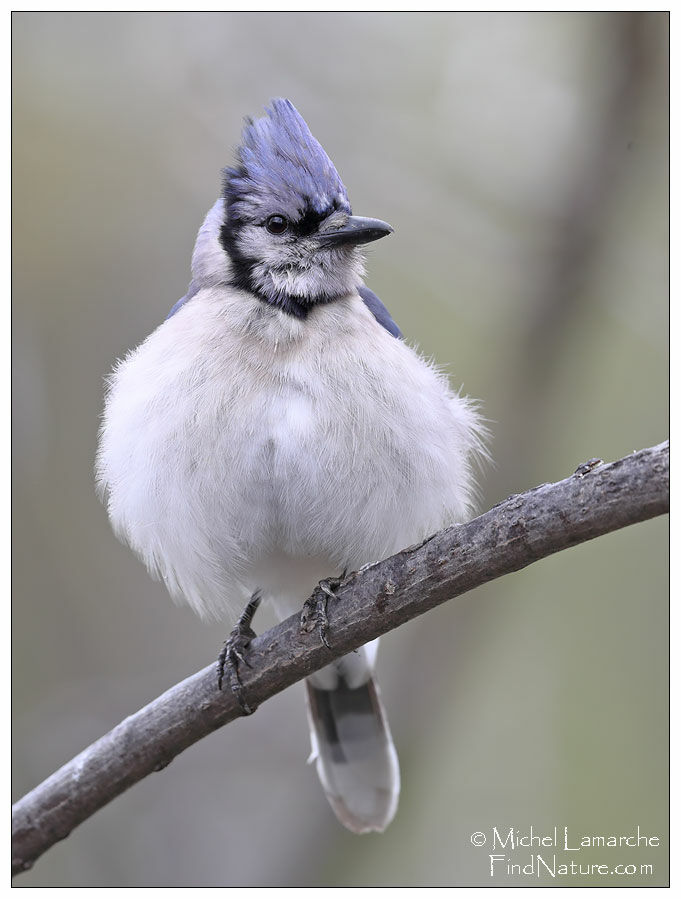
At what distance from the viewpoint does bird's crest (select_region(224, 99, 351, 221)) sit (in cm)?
376

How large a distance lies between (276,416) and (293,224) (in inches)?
35.6

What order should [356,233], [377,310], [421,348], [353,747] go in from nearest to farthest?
[356,233] < [377,310] < [353,747] < [421,348]

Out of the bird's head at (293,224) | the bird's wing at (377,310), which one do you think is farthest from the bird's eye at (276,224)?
the bird's wing at (377,310)

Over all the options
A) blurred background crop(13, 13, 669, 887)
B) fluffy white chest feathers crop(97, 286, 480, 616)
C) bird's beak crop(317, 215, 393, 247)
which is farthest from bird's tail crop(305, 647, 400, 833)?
bird's beak crop(317, 215, 393, 247)

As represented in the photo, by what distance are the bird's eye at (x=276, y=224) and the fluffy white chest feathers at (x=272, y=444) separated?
31 centimetres

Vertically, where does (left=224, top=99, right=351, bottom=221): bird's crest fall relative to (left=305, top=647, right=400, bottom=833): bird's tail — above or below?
above

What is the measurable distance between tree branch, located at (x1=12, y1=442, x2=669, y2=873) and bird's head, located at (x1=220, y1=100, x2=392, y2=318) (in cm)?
128

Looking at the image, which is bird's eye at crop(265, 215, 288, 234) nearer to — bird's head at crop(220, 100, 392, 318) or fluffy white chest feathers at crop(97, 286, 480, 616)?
bird's head at crop(220, 100, 392, 318)

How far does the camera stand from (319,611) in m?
3.13

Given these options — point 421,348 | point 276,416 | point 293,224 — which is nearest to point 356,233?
point 293,224

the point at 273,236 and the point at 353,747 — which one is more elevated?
the point at 273,236

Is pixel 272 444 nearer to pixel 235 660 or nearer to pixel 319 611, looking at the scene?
pixel 319 611

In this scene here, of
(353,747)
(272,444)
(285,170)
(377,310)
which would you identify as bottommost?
(353,747)

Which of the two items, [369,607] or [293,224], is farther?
[293,224]
